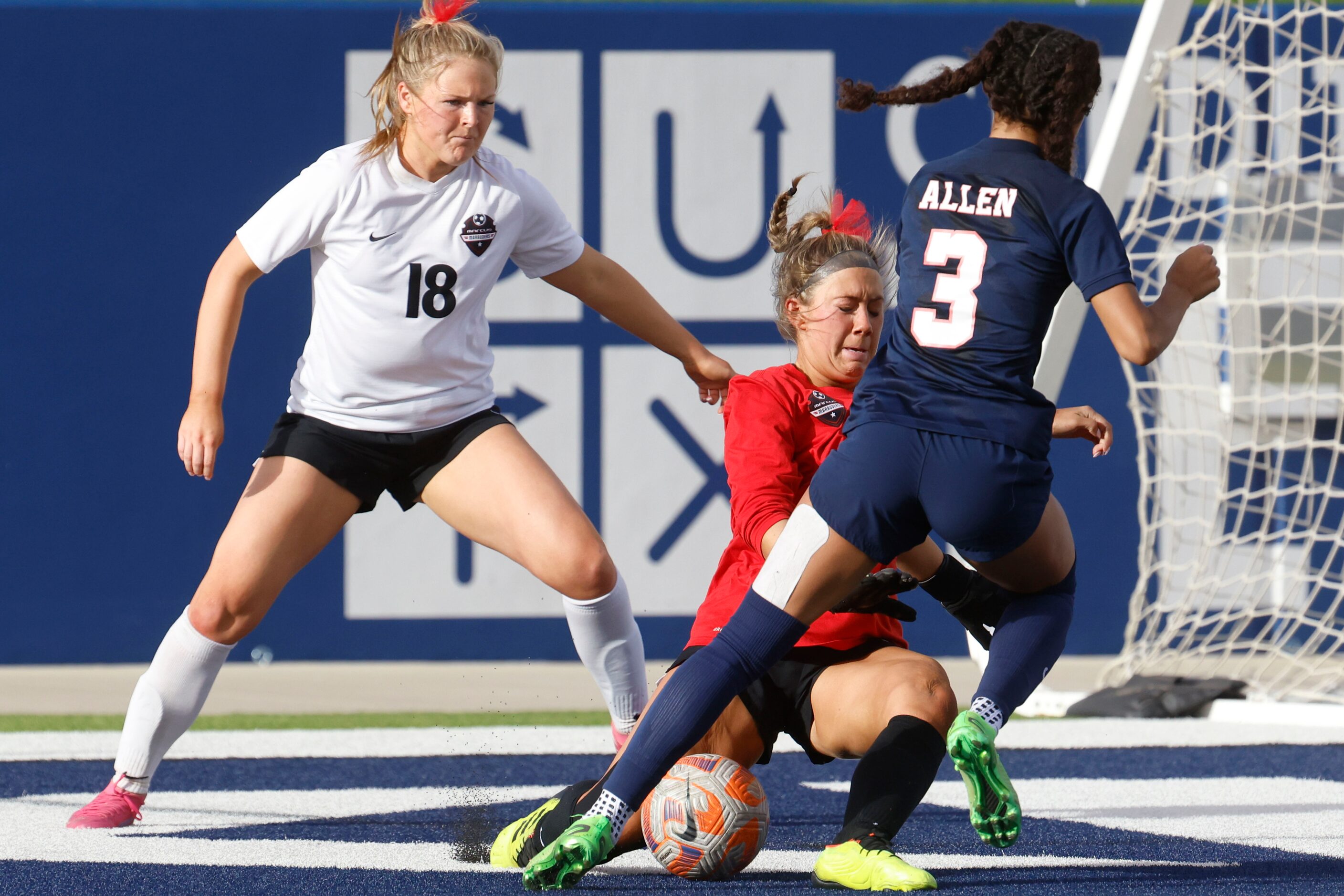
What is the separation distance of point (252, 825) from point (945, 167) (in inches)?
80.6

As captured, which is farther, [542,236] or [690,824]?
[542,236]

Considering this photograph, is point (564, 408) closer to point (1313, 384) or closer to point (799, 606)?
point (1313, 384)

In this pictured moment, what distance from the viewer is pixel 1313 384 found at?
6.30 metres

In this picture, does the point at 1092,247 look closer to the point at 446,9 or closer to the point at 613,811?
the point at 613,811

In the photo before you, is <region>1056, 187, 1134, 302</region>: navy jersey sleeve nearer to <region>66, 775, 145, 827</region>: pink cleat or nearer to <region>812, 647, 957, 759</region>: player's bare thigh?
<region>812, 647, 957, 759</region>: player's bare thigh

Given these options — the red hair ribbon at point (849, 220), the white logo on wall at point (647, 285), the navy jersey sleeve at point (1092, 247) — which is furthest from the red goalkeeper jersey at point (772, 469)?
the white logo on wall at point (647, 285)

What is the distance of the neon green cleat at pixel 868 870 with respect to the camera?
270 cm

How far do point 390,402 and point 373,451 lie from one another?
0.11m

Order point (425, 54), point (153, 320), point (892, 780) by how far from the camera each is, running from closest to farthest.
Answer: point (892, 780)
point (425, 54)
point (153, 320)

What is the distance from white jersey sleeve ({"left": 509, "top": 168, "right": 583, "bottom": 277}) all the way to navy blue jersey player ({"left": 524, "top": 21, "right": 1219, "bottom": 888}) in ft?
3.65

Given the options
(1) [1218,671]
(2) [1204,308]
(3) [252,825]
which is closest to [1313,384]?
(2) [1204,308]

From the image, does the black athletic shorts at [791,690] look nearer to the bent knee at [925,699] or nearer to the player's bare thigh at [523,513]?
the bent knee at [925,699]

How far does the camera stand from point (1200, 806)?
3.95 m

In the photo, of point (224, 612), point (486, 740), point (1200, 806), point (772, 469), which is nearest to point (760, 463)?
point (772, 469)
